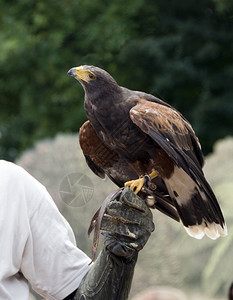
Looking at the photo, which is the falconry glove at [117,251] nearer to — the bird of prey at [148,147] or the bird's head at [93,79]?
the bird of prey at [148,147]

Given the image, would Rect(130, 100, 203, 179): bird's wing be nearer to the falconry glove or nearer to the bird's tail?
the bird's tail

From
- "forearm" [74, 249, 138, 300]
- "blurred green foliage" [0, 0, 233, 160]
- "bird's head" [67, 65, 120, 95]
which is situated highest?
"bird's head" [67, 65, 120, 95]

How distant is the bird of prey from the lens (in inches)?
112

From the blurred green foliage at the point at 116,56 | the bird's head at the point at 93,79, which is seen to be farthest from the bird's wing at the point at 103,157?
the blurred green foliage at the point at 116,56

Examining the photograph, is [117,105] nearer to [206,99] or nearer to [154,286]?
[154,286]

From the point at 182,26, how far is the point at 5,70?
10.2 ft

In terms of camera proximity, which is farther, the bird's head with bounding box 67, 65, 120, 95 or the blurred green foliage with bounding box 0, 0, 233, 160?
the blurred green foliage with bounding box 0, 0, 233, 160

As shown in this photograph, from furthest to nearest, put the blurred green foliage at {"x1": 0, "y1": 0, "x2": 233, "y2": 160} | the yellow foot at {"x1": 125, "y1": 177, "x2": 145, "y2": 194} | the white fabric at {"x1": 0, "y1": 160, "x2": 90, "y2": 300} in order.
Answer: the blurred green foliage at {"x1": 0, "y1": 0, "x2": 233, "y2": 160}
the yellow foot at {"x1": 125, "y1": 177, "x2": 145, "y2": 194}
the white fabric at {"x1": 0, "y1": 160, "x2": 90, "y2": 300}

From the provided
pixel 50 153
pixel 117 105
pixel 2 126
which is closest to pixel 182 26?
pixel 2 126

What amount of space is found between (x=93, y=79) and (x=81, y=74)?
5 cm

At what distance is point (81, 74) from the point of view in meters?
2.97

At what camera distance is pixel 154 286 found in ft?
21.4

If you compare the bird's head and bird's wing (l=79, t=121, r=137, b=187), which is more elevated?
the bird's head

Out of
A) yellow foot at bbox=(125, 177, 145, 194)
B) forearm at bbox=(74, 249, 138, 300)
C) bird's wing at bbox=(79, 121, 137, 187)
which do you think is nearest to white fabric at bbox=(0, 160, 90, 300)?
forearm at bbox=(74, 249, 138, 300)
